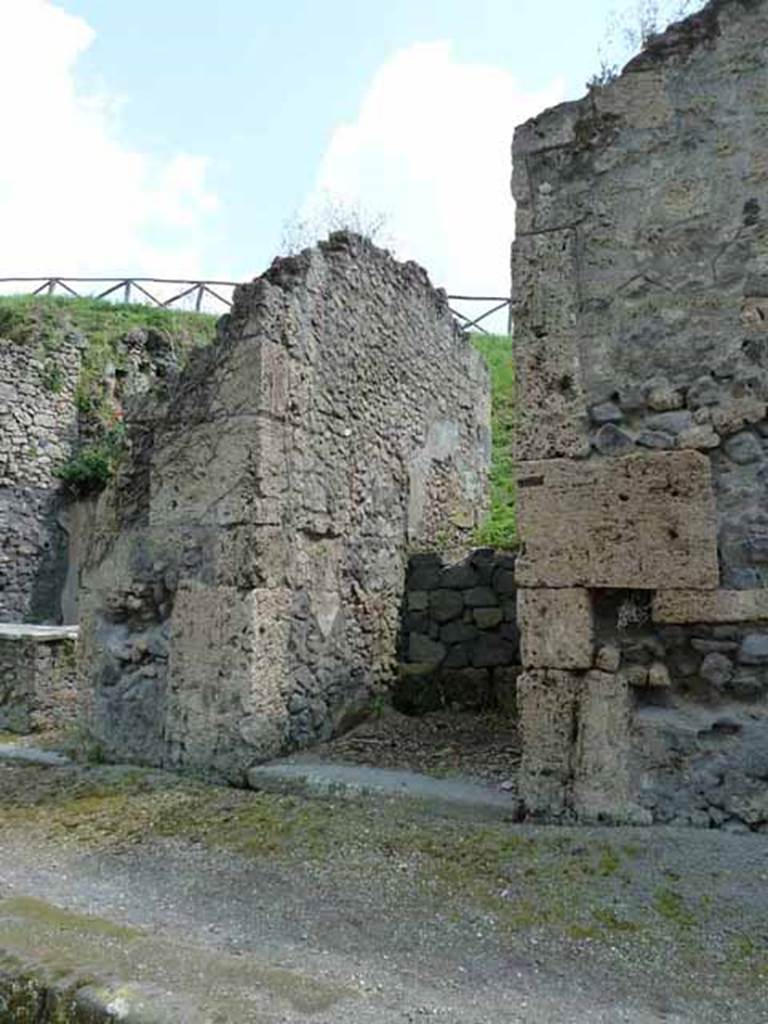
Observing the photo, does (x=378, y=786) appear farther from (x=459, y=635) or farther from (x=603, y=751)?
(x=459, y=635)

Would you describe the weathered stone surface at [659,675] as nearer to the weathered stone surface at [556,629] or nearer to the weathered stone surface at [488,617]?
the weathered stone surface at [556,629]

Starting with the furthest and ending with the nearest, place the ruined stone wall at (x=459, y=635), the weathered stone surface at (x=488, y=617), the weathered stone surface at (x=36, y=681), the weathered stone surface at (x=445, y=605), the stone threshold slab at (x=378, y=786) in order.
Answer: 1. the weathered stone surface at (x=36, y=681)
2. the weathered stone surface at (x=445, y=605)
3. the weathered stone surface at (x=488, y=617)
4. the ruined stone wall at (x=459, y=635)
5. the stone threshold slab at (x=378, y=786)

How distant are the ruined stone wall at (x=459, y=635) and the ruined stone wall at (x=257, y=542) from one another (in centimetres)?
23

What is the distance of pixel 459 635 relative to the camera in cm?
676

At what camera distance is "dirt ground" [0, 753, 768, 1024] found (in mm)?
2461

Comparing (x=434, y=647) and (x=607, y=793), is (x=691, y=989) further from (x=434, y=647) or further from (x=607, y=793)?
(x=434, y=647)

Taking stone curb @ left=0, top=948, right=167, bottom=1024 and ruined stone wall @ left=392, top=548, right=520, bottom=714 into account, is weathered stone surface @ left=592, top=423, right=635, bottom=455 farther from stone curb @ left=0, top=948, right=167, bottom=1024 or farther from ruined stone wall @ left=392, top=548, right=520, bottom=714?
ruined stone wall @ left=392, top=548, right=520, bottom=714

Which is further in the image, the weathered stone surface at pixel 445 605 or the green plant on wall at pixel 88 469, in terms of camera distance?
the green plant on wall at pixel 88 469

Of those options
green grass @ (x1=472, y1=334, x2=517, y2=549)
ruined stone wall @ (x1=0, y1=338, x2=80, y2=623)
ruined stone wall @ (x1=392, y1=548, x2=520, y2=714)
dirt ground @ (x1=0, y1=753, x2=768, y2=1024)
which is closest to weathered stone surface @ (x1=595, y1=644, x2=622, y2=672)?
dirt ground @ (x1=0, y1=753, x2=768, y2=1024)

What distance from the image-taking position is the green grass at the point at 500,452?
8.20m

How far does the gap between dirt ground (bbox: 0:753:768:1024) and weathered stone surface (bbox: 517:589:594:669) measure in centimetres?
71

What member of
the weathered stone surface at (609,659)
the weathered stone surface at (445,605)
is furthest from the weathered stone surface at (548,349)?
the weathered stone surface at (445,605)

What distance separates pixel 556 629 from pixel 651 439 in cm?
93

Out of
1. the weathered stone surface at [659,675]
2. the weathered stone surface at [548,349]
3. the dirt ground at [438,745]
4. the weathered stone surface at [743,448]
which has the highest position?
the weathered stone surface at [548,349]
